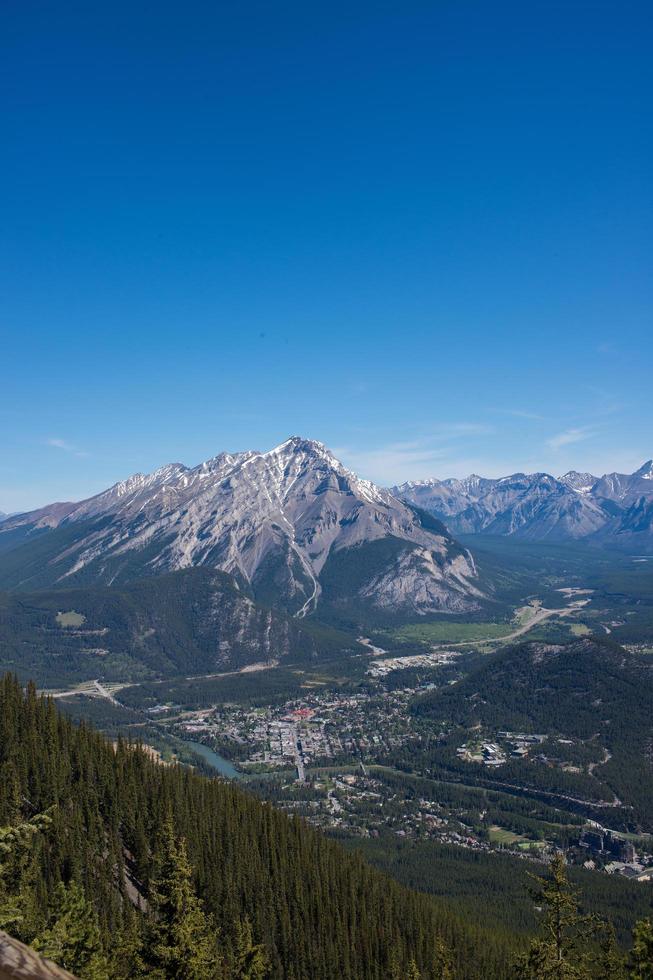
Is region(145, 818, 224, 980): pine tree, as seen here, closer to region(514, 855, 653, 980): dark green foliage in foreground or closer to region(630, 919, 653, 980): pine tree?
region(514, 855, 653, 980): dark green foliage in foreground

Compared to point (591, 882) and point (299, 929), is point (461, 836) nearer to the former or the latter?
point (591, 882)

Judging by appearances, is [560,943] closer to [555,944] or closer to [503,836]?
[555,944]

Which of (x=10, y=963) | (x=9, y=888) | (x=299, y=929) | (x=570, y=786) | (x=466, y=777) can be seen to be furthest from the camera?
(x=466, y=777)

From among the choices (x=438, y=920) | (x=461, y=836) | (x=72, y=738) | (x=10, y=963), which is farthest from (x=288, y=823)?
(x=10, y=963)

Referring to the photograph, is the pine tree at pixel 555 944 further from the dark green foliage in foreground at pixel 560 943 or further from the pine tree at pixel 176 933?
the pine tree at pixel 176 933

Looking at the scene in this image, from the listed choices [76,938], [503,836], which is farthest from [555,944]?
[503,836]

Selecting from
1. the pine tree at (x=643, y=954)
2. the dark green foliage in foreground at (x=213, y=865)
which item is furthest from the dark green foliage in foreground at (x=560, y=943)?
the dark green foliage in foreground at (x=213, y=865)
